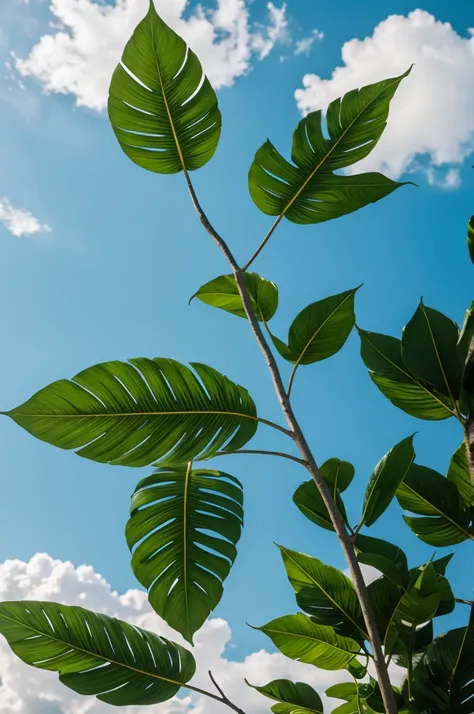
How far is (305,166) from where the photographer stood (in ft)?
5.01

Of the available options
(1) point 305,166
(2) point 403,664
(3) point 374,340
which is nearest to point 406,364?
(3) point 374,340

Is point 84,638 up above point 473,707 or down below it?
above

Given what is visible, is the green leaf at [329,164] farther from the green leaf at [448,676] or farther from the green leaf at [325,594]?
the green leaf at [448,676]

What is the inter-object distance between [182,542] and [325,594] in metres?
0.34

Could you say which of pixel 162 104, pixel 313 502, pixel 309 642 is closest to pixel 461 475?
pixel 313 502

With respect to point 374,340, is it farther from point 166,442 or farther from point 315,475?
point 166,442

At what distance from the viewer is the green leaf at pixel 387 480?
4.29ft

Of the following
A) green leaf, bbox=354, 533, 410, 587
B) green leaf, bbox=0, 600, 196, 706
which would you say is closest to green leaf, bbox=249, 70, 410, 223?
green leaf, bbox=354, 533, 410, 587

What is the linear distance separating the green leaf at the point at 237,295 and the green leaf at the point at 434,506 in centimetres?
52

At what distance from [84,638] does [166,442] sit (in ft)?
1.68

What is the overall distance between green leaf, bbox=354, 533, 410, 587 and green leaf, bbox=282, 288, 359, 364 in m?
Answer: 0.45

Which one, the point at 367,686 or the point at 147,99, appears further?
the point at 147,99

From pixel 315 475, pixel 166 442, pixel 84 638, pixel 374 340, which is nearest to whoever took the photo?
pixel 315 475

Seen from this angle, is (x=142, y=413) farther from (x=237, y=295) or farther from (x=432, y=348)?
(x=432, y=348)
